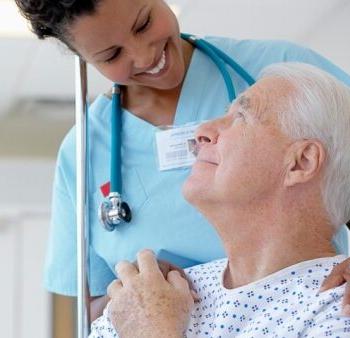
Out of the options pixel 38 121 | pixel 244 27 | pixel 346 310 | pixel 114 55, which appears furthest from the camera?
pixel 38 121

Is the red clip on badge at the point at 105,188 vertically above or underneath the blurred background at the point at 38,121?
underneath

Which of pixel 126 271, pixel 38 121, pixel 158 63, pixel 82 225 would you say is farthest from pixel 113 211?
pixel 38 121

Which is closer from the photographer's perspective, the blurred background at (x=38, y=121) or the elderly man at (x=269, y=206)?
the elderly man at (x=269, y=206)

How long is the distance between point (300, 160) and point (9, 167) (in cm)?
497

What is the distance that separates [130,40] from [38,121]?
15.0ft

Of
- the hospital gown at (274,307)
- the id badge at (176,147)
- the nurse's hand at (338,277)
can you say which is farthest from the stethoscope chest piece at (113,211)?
the nurse's hand at (338,277)

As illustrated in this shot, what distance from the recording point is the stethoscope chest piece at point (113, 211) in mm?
1786

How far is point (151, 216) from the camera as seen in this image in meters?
1.81

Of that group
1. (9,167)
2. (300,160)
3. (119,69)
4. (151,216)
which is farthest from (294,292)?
(9,167)

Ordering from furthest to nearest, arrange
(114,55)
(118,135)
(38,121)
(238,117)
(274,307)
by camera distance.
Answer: (38,121) < (118,135) < (114,55) < (238,117) < (274,307)

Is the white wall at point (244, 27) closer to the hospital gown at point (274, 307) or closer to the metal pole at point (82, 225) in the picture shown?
the metal pole at point (82, 225)

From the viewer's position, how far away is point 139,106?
1.91 metres

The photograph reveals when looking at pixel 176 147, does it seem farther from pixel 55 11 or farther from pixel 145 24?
pixel 55 11

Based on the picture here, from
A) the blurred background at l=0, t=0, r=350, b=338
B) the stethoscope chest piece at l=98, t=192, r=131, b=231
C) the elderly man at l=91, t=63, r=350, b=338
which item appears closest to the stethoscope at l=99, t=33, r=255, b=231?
the stethoscope chest piece at l=98, t=192, r=131, b=231
